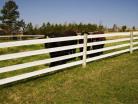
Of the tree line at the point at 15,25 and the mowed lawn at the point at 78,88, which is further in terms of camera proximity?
the tree line at the point at 15,25

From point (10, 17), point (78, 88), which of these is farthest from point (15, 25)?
point (78, 88)

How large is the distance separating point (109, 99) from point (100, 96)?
30 centimetres

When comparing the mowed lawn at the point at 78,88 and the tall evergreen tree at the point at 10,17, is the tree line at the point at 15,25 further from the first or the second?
the mowed lawn at the point at 78,88

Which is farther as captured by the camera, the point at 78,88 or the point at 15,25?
Answer: the point at 15,25

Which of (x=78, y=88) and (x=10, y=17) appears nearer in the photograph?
(x=78, y=88)

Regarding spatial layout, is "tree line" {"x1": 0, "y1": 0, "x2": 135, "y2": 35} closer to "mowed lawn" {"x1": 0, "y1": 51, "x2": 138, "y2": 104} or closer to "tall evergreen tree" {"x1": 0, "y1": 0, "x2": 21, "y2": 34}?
"tall evergreen tree" {"x1": 0, "y1": 0, "x2": 21, "y2": 34}

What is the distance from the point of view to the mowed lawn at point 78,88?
6523 mm

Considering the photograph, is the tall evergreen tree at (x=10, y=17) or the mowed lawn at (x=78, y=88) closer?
the mowed lawn at (x=78, y=88)

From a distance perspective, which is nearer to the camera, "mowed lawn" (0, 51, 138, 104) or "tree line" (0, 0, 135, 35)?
"mowed lawn" (0, 51, 138, 104)

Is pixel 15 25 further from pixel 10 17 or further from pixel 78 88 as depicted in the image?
pixel 78 88

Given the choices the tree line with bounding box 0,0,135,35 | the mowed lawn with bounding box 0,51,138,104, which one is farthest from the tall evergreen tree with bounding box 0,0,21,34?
the mowed lawn with bounding box 0,51,138,104

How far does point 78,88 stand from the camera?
7559mm

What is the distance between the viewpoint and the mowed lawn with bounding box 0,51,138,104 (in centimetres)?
652

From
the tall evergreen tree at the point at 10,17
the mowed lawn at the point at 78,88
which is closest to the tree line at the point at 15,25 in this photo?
the tall evergreen tree at the point at 10,17
